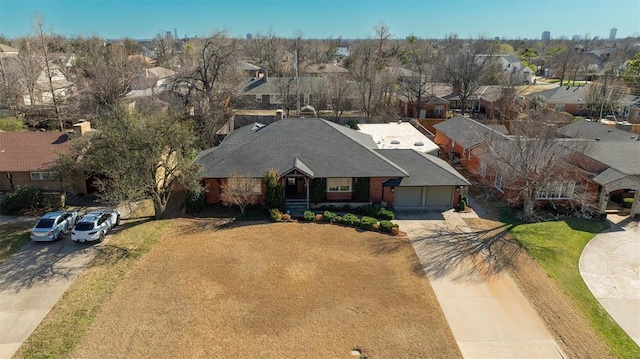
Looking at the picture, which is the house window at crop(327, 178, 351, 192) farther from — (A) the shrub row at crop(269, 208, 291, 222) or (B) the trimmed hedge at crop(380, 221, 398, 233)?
(B) the trimmed hedge at crop(380, 221, 398, 233)

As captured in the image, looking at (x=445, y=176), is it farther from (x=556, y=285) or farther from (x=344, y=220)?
(x=556, y=285)

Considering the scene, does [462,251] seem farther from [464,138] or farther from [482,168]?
[464,138]

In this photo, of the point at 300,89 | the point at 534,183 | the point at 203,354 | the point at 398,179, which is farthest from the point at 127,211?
the point at 300,89

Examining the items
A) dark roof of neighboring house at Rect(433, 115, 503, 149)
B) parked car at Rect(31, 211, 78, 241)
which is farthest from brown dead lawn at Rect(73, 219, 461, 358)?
dark roof of neighboring house at Rect(433, 115, 503, 149)

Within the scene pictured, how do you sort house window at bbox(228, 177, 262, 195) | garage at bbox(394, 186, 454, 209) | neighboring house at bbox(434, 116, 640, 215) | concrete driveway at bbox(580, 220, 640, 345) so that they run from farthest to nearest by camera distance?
garage at bbox(394, 186, 454, 209), neighboring house at bbox(434, 116, 640, 215), house window at bbox(228, 177, 262, 195), concrete driveway at bbox(580, 220, 640, 345)

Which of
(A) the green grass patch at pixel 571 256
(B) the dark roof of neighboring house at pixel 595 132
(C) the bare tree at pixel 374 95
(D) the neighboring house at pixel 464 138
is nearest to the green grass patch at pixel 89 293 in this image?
(A) the green grass patch at pixel 571 256

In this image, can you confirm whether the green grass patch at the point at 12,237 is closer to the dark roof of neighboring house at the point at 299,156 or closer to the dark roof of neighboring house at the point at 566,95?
the dark roof of neighboring house at the point at 299,156

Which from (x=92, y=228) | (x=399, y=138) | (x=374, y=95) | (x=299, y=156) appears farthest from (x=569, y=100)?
(x=92, y=228)
